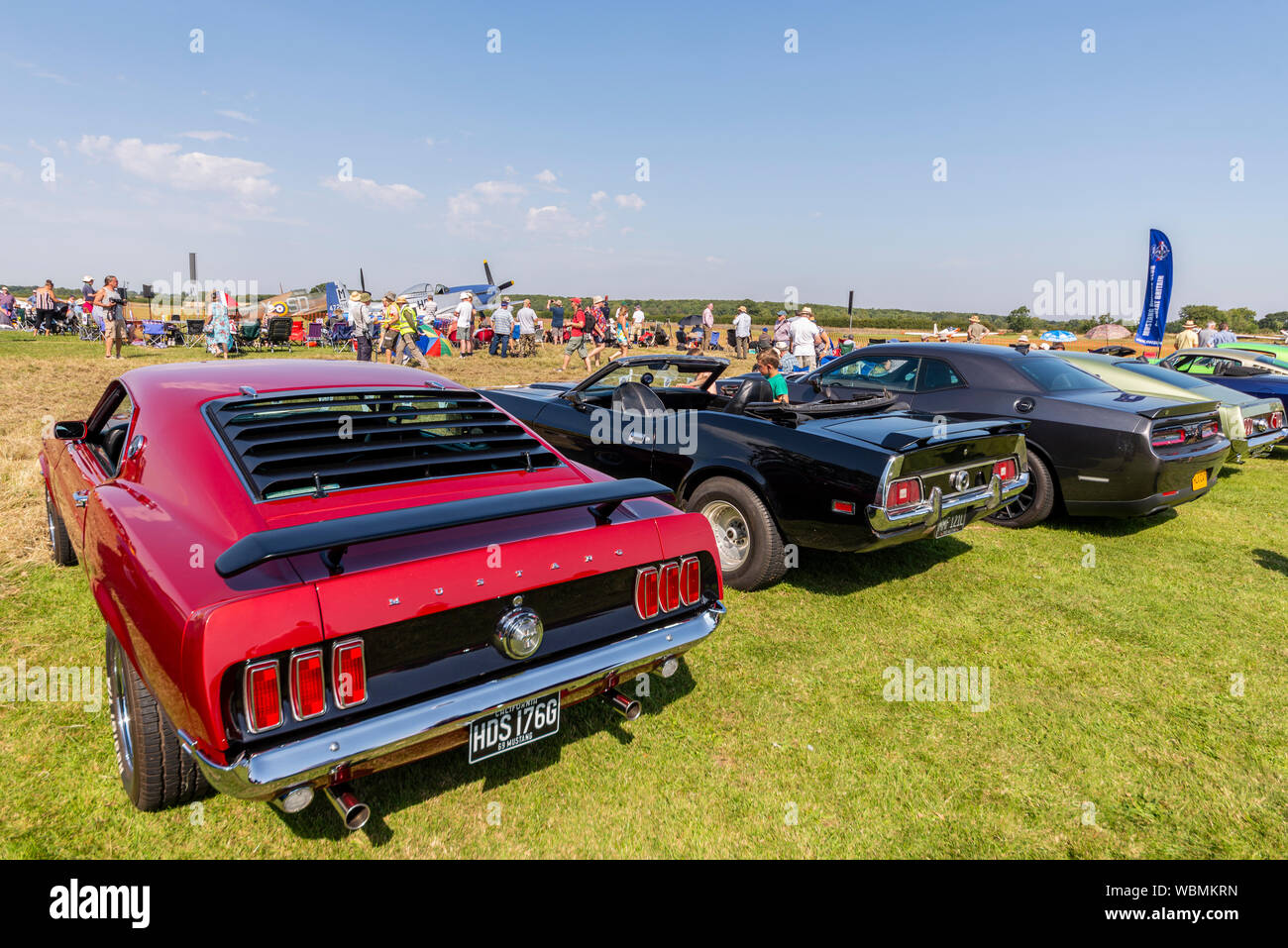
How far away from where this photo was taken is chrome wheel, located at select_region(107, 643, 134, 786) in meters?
2.45

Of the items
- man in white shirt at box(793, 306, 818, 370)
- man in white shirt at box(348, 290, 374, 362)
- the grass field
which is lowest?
the grass field

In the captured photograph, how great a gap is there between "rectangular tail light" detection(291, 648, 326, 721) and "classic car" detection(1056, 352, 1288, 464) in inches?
273

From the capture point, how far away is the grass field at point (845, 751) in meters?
2.47

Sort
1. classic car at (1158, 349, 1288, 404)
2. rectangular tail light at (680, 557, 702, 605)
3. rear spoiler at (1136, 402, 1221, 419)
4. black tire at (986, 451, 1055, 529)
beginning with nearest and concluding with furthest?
rectangular tail light at (680, 557, 702, 605) → rear spoiler at (1136, 402, 1221, 419) → black tire at (986, 451, 1055, 529) → classic car at (1158, 349, 1288, 404)

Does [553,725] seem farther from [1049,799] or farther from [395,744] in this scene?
[1049,799]

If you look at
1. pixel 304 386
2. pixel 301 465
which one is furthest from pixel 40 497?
pixel 301 465

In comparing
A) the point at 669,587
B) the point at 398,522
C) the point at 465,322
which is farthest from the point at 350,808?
the point at 465,322

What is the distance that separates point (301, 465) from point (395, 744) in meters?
1.11

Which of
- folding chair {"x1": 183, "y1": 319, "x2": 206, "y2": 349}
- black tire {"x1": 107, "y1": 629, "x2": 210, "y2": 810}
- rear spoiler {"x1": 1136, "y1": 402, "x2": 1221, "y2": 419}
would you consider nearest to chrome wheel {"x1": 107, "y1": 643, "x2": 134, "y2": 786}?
black tire {"x1": 107, "y1": 629, "x2": 210, "y2": 810}

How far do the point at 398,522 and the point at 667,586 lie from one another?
108 centimetres

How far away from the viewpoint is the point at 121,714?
2.55m

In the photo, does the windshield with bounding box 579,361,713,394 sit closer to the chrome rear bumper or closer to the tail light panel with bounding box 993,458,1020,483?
the tail light panel with bounding box 993,458,1020,483

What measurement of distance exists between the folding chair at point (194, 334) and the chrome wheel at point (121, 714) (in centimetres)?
2229

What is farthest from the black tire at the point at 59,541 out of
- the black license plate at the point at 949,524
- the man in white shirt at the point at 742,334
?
the man in white shirt at the point at 742,334
